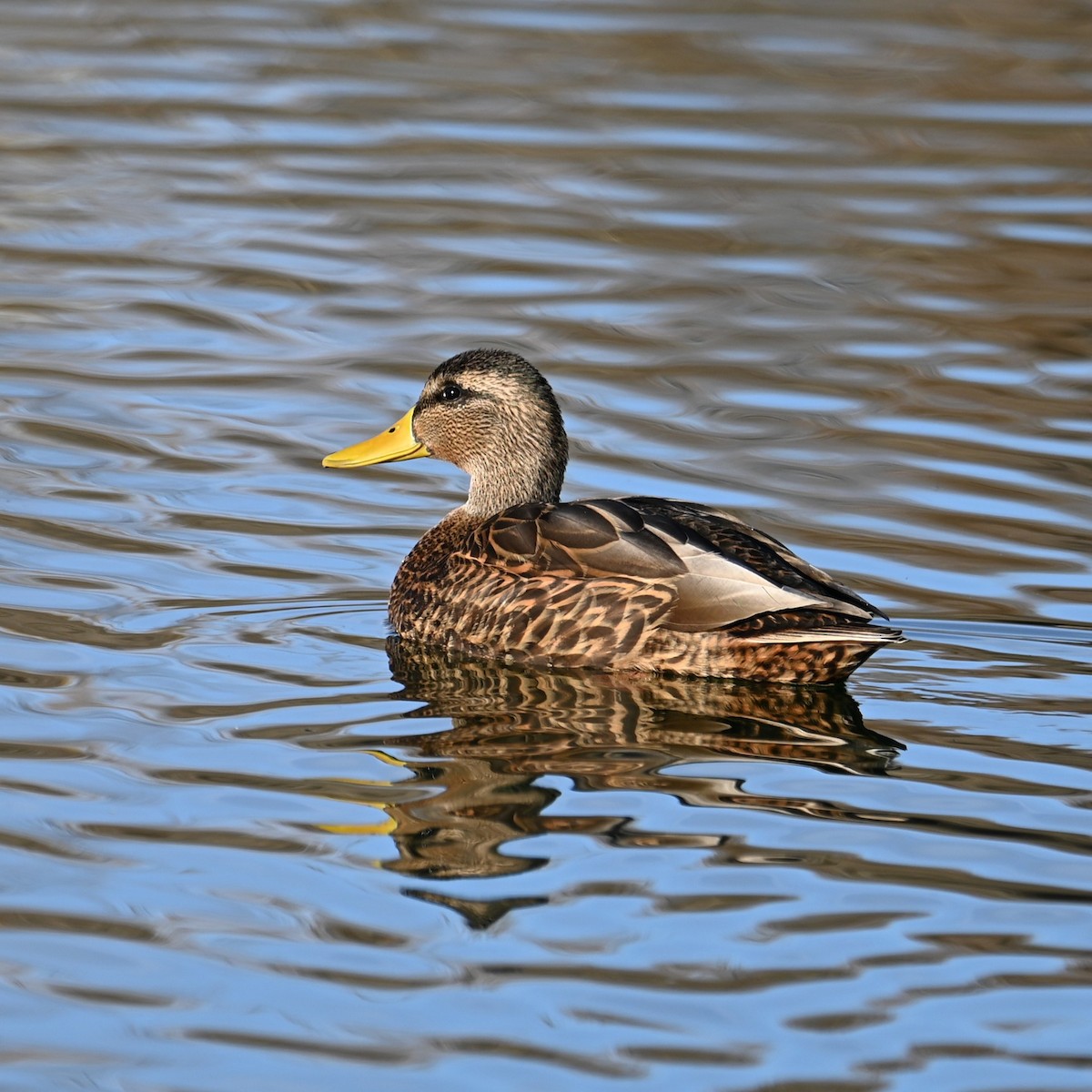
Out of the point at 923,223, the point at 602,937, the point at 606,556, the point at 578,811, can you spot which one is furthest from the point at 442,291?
the point at 602,937

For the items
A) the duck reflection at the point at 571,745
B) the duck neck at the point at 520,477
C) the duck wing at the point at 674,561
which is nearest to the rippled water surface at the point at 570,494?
the duck reflection at the point at 571,745

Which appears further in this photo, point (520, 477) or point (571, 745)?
point (520, 477)

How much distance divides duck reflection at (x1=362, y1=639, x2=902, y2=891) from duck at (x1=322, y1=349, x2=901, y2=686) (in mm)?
90

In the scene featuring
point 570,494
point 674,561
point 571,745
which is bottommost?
point 571,745

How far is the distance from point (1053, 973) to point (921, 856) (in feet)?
2.38

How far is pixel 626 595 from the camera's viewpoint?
7.71 meters

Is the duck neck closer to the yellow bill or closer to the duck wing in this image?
the yellow bill

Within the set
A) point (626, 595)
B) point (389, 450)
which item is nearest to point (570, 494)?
point (389, 450)

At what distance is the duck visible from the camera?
292 inches

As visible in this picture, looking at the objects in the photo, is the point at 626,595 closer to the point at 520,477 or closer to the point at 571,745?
the point at 571,745

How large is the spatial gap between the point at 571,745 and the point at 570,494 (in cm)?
328

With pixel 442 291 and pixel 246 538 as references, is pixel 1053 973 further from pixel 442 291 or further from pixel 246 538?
pixel 442 291

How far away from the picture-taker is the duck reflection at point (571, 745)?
6062mm

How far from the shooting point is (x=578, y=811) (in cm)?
619
